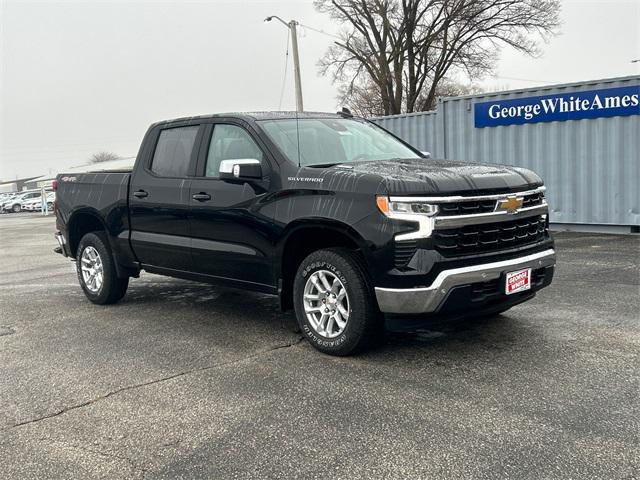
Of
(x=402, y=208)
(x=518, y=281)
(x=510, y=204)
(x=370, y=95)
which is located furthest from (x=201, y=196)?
(x=370, y=95)

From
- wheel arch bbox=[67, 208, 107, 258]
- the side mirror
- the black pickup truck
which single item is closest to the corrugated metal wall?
the black pickup truck

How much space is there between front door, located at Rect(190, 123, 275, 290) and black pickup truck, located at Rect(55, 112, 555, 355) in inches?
0.5

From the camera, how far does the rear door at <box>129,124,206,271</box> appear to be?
5.78 meters

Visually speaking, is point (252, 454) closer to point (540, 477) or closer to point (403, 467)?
point (403, 467)

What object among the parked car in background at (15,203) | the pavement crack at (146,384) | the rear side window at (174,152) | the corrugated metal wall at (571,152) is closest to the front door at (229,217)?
the rear side window at (174,152)

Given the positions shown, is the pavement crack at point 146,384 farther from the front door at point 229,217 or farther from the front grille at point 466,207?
the front grille at point 466,207

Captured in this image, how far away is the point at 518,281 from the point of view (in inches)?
177

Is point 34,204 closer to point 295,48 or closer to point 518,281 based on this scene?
point 295,48

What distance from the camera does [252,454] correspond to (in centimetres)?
317

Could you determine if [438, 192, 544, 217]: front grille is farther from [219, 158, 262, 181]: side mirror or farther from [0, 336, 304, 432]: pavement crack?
[0, 336, 304, 432]: pavement crack

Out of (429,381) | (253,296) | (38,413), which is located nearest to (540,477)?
(429,381)

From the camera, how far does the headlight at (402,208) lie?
4.13 meters

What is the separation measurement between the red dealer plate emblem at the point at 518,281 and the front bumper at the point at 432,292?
127 millimetres

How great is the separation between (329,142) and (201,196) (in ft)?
3.93
